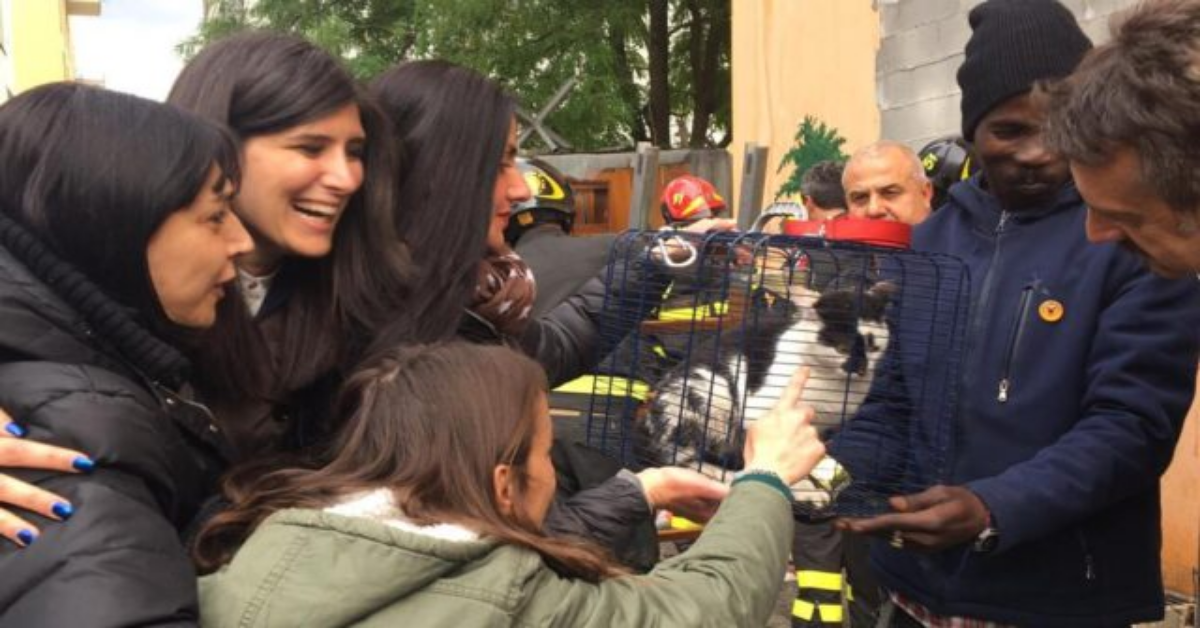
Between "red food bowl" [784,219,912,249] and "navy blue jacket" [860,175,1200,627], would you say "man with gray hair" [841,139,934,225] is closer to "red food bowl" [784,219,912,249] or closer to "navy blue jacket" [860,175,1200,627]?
"navy blue jacket" [860,175,1200,627]

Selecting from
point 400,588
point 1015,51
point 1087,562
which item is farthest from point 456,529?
point 1015,51

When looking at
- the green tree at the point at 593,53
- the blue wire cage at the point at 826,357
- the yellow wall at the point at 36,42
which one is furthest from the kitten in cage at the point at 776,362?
the yellow wall at the point at 36,42

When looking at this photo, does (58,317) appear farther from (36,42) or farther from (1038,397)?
(36,42)

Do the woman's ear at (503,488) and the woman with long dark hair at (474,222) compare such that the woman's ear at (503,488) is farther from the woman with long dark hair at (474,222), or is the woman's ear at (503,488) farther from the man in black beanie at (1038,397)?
the man in black beanie at (1038,397)

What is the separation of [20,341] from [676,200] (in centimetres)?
462

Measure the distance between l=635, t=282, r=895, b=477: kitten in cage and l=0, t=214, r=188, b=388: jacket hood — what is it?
97 centimetres

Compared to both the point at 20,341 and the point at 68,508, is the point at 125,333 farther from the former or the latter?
the point at 68,508

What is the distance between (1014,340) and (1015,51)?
1.84ft

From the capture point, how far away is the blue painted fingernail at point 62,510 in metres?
1.70

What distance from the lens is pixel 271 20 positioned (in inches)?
1035

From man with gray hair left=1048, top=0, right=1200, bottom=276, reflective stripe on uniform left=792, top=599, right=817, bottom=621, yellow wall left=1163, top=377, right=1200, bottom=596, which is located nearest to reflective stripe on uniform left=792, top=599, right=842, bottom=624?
reflective stripe on uniform left=792, top=599, right=817, bottom=621

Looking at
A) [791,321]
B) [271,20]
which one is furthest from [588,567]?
[271,20]

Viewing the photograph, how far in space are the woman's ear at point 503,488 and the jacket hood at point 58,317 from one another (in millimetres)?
517

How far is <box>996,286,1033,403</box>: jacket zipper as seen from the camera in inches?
101
